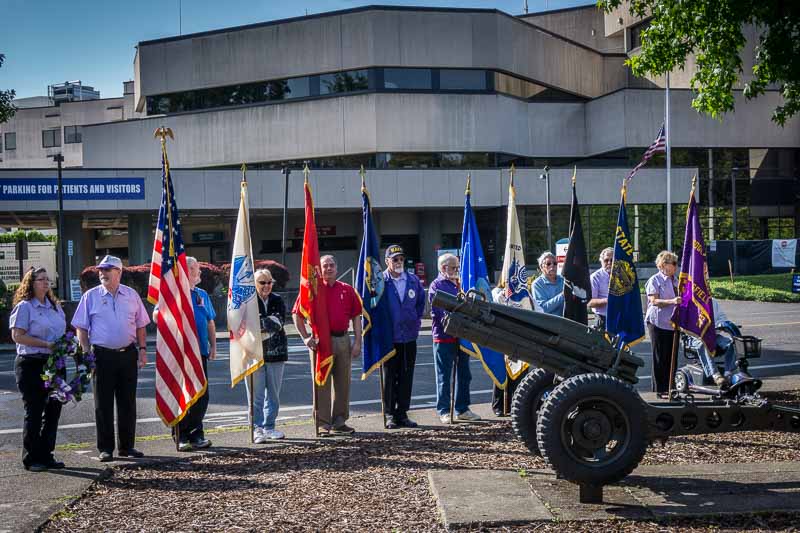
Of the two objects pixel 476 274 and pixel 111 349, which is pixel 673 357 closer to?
pixel 476 274

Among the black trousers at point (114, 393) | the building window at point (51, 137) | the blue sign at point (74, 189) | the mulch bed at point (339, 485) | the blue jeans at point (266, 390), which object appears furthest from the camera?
the building window at point (51, 137)

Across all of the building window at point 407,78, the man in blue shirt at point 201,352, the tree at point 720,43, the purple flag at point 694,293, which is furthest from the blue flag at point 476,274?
the building window at point 407,78

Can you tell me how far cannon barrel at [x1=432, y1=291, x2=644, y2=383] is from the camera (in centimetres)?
661

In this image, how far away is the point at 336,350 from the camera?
978cm

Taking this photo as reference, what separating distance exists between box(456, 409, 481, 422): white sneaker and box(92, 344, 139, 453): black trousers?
3788mm

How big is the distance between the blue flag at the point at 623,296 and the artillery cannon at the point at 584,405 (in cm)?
417

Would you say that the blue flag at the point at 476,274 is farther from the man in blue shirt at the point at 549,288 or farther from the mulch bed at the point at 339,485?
the mulch bed at the point at 339,485

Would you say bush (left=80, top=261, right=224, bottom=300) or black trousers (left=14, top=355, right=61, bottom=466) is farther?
bush (left=80, top=261, right=224, bottom=300)

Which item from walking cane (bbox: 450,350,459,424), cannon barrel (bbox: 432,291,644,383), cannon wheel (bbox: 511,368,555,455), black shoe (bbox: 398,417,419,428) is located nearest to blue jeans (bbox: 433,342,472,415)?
walking cane (bbox: 450,350,459,424)

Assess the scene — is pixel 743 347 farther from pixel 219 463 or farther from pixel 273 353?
pixel 219 463

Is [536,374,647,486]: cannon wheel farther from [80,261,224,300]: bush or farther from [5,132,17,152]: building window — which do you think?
[5,132,17,152]: building window

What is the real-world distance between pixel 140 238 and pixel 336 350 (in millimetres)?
34054

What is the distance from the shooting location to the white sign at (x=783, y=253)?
41562mm

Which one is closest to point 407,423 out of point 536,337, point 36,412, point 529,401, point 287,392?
point 529,401
